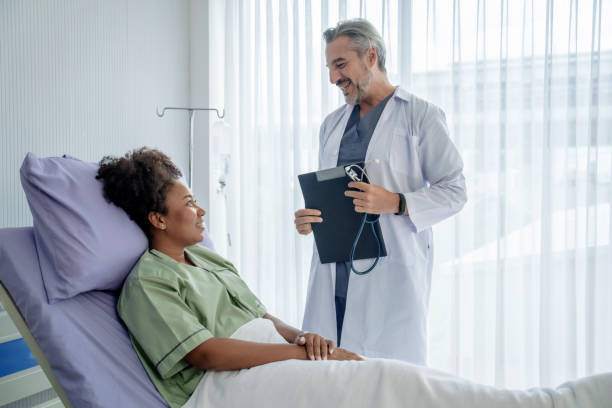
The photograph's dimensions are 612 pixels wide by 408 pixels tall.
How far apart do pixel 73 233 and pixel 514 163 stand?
1674mm

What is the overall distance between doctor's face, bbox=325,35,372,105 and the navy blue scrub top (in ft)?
0.27

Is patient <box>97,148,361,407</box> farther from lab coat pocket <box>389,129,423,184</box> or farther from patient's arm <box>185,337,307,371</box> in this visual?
lab coat pocket <box>389,129,423,184</box>

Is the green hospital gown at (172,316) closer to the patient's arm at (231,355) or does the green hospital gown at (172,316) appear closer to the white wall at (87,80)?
the patient's arm at (231,355)

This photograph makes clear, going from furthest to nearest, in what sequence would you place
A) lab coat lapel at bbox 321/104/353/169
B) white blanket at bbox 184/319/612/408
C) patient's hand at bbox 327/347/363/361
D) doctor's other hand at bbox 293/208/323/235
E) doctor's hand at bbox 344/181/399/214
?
lab coat lapel at bbox 321/104/353/169, doctor's other hand at bbox 293/208/323/235, doctor's hand at bbox 344/181/399/214, patient's hand at bbox 327/347/363/361, white blanket at bbox 184/319/612/408

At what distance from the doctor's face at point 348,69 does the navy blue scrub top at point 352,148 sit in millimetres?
81

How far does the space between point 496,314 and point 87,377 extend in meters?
1.59

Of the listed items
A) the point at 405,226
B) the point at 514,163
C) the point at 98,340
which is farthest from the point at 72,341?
the point at 514,163

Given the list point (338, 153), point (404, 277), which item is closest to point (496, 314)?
point (404, 277)

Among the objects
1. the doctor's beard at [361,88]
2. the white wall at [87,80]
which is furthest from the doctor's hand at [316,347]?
the white wall at [87,80]

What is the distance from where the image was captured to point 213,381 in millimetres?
1114

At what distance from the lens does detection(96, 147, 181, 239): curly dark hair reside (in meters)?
1.29

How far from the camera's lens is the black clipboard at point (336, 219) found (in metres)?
1.51

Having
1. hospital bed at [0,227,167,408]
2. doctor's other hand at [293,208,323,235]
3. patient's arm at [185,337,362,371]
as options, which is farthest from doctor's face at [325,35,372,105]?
hospital bed at [0,227,167,408]

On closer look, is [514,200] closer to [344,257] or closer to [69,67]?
[344,257]
